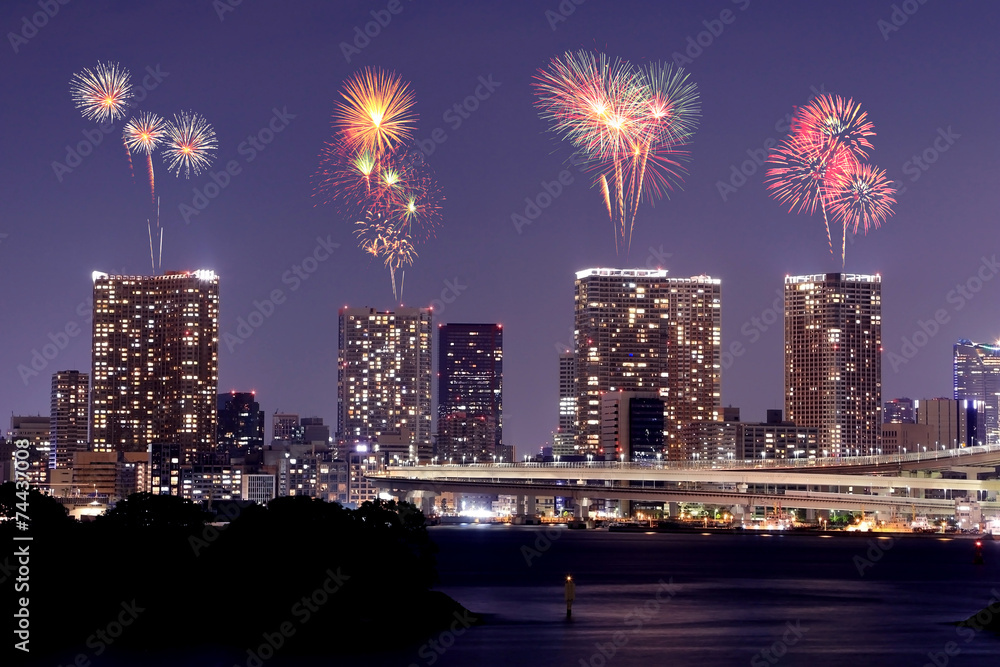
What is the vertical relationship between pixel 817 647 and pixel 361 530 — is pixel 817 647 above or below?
below

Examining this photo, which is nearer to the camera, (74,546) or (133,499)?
(74,546)

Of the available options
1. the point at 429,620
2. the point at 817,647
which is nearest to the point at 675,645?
the point at 817,647

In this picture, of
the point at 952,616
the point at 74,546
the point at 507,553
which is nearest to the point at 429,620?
the point at 74,546

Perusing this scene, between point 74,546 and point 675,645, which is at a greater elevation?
point 74,546

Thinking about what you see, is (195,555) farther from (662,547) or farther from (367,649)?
(662,547)

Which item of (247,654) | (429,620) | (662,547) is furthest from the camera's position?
(662,547)

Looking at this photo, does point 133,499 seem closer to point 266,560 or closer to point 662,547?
point 266,560

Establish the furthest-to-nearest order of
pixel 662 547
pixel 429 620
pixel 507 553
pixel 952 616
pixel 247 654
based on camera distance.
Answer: pixel 662 547, pixel 507 553, pixel 952 616, pixel 429 620, pixel 247 654

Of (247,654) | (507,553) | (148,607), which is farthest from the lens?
(507,553)

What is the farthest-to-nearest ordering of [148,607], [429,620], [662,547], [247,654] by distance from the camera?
[662,547]
[429,620]
[148,607]
[247,654]
